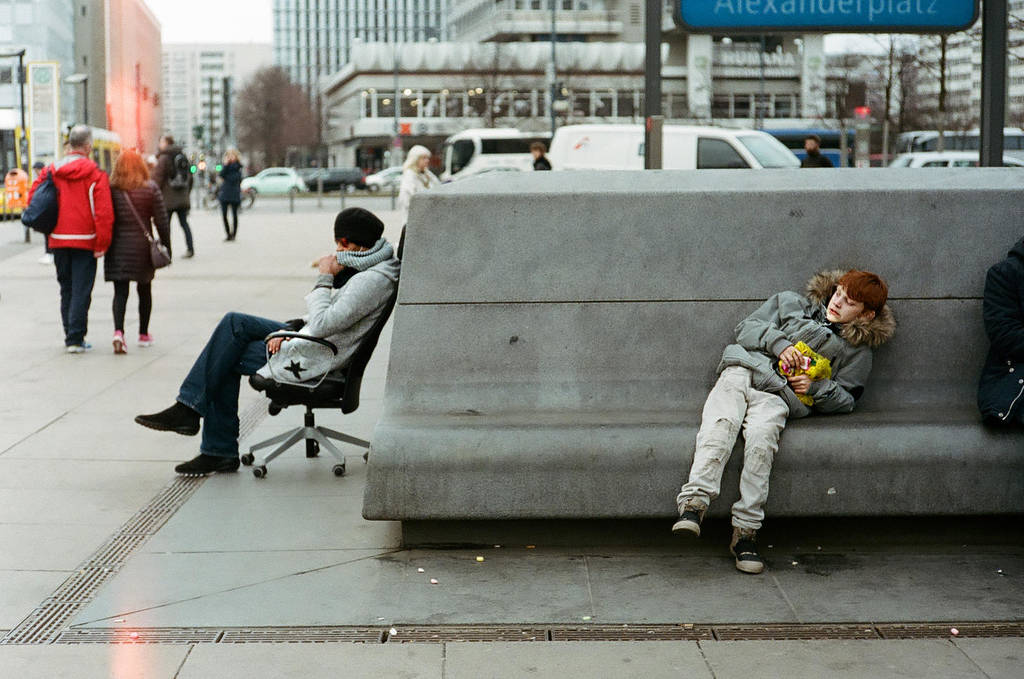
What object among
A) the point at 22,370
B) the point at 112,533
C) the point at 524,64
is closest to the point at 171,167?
the point at 22,370

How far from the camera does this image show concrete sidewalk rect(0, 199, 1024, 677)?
161 inches

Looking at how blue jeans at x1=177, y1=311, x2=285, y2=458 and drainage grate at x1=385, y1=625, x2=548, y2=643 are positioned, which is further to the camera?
blue jeans at x1=177, y1=311, x2=285, y2=458

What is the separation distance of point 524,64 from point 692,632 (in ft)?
295

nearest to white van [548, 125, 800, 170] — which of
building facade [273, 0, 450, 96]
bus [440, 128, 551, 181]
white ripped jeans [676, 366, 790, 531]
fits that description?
white ripped jeans [676, 366, 790, 531]

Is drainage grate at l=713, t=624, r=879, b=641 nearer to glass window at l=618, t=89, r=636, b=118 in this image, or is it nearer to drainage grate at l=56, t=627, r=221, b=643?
drainage grate at l=56, t=627, r=221, b=643

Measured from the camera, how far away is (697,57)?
296 feet

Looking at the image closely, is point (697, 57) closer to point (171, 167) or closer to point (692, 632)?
point (171, 167)

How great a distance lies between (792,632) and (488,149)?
47936 millimetres

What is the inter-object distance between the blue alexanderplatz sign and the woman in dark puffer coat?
502 centimetres

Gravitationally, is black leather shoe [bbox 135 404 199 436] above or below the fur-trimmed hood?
below

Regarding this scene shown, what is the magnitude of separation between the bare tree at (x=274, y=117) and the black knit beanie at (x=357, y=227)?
103 metres

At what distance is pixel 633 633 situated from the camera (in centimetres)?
435

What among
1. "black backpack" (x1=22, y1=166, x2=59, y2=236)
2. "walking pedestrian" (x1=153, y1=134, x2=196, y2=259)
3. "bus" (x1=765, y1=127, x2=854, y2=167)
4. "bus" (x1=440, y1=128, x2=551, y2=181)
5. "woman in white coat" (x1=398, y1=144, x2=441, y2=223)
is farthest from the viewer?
"bus" (x1=765, y1=127, x2=854, y2=167)

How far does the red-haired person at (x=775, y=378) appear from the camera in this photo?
498 cm
